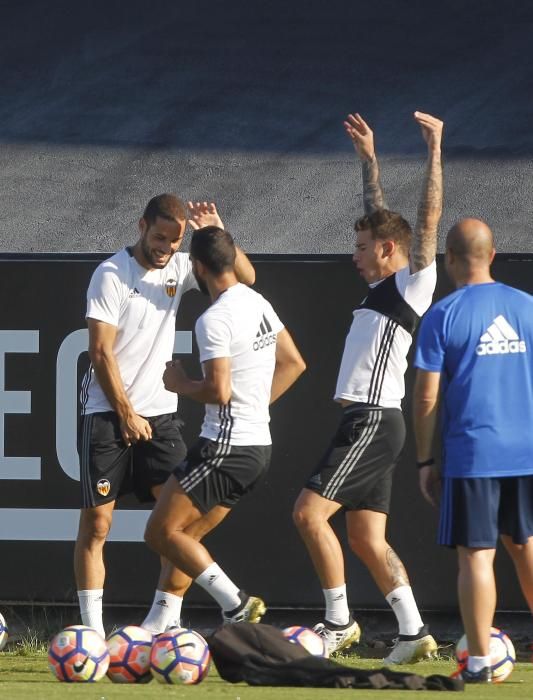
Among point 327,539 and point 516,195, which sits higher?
point 516,195

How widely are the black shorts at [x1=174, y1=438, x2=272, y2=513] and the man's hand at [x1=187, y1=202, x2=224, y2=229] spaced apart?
4.40ft

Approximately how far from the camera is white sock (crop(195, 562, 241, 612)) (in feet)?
20.8

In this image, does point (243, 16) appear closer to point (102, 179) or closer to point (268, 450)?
point (102, 179)

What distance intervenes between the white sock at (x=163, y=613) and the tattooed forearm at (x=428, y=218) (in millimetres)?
2087

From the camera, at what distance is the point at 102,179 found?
42.4 feet

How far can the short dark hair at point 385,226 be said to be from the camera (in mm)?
7004

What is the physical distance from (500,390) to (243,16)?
414 inches

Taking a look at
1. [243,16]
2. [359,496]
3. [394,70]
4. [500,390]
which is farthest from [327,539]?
[243,16]

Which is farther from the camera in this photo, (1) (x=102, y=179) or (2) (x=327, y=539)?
(1) (x=102, y=179)

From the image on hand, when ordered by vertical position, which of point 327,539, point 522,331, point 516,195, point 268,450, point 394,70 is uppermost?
point 394,70

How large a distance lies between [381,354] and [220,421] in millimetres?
947

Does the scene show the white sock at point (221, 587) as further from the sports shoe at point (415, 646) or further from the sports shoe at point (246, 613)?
the sports shoe at point (415, 646)

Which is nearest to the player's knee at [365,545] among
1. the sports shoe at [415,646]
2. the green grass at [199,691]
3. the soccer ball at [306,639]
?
the sports shoe at [415,646]

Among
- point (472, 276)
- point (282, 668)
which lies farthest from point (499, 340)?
point (282, 668)
